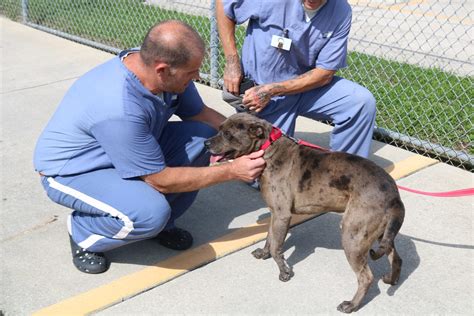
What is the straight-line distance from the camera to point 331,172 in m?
3.62

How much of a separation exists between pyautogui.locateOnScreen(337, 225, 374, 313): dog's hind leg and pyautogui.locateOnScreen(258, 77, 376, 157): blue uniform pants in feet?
5.06

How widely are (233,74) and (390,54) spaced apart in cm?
449

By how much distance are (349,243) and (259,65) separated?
6.13ft

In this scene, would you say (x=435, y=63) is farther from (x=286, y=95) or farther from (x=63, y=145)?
(x=63, y=145)

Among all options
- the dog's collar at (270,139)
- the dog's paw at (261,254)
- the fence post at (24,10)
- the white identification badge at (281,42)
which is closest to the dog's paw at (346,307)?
the dog's paw at (261,254)

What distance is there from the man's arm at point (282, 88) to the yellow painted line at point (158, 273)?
0.88 m

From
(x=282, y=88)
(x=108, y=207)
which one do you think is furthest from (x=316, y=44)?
(x=108, y=207)

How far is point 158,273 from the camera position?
12.4 feet

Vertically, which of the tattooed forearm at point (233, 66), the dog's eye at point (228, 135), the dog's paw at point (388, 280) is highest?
the dog's eye at point (228, 135)

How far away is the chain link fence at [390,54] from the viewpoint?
5.89m

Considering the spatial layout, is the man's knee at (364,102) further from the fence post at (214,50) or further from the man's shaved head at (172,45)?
the fence post at (214,50)

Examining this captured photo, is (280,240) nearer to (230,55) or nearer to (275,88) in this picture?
(275,88)

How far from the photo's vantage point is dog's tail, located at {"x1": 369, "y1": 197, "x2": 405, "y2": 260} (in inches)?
128

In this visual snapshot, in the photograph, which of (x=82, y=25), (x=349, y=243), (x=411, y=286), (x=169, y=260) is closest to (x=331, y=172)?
(x=349, y=243)
